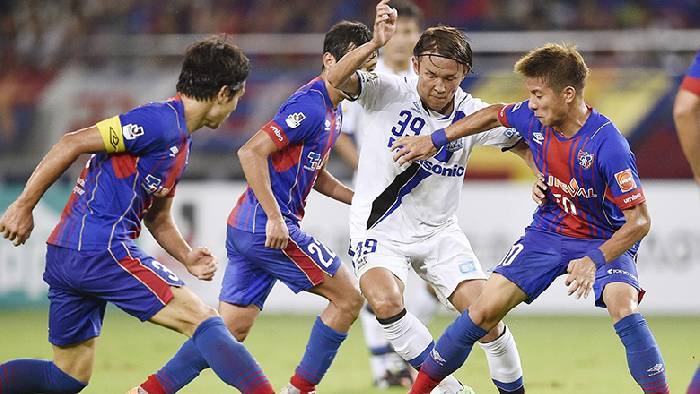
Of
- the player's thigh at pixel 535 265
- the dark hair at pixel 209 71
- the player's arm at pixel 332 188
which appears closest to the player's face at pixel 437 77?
the player's arm at pixel 332 188

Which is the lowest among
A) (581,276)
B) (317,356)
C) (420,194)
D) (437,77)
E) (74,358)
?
(74,358)

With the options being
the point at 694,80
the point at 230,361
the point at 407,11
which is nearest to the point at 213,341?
the point at 230,361

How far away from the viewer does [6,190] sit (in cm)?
1216

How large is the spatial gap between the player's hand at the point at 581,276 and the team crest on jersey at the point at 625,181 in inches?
16.4

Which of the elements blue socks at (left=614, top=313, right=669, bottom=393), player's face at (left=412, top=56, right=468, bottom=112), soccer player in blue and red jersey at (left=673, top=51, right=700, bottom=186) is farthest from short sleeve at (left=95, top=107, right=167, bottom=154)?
blue socks at (left=614, top=313, right=669, bottom=393)

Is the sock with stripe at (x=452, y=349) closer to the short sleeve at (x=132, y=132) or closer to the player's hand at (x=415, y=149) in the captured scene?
the player's hand at (x=415, y=149)

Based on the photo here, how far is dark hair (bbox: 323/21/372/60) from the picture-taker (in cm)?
623

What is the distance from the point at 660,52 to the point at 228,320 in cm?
850

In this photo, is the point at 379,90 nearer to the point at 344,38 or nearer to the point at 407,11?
the point at 344,38

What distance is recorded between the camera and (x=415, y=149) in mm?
5945

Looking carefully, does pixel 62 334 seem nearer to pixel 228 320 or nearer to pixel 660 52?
pixel 228 320

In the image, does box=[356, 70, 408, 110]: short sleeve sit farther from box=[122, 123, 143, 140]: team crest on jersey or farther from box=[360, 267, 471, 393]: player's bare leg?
box=[122, 123, 143, 140]: team crest on jersey

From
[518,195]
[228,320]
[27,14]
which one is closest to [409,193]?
[228,320]

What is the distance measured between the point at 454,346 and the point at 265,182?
136 cm
